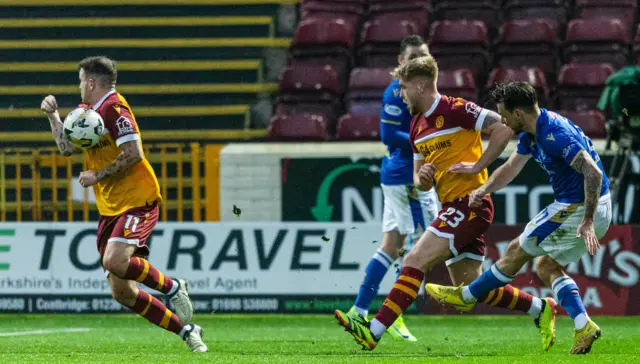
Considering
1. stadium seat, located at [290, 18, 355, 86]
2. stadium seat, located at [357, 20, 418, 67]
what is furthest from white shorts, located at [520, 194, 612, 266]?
stadium seat, located at [290, 18, 355, 86]

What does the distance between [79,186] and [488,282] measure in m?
7.57

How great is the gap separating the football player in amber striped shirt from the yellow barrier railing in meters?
5.07

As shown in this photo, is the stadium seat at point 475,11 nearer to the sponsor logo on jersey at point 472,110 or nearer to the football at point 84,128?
the sponsor logo on jersey at point 472,110

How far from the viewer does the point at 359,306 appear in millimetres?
9688

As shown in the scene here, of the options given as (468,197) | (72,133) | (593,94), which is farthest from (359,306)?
(593,94)

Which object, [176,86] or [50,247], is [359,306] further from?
[176,86]

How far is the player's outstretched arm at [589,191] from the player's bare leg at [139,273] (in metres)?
2.71

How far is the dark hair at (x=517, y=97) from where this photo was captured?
7562mm

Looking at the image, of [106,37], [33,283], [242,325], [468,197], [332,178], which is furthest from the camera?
[106,37]

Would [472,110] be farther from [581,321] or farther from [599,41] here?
[599,41]

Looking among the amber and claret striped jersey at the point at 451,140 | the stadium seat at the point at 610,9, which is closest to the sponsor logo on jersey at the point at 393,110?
the amber and claret striped jersey at the point at 451,140

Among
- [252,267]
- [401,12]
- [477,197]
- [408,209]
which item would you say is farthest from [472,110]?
[401,12]

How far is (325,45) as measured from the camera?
17.1 meters

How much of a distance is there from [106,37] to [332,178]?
18.3 feet
